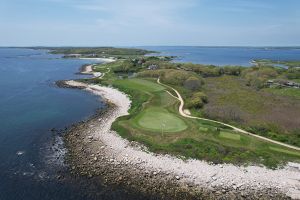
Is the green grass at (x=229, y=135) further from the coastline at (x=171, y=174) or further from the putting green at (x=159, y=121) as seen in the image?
the coastline at (x=171, y=174)

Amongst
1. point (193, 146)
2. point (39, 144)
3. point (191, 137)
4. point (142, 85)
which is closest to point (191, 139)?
point (191, 137)

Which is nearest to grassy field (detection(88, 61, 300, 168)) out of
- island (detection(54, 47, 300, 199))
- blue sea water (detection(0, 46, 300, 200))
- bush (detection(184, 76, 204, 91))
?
island (detection(54, 47, 300, 199))

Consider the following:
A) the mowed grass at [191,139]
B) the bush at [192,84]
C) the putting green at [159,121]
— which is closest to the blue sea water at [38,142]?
the mowed grass at [191,139]

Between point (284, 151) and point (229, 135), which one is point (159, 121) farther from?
point (284, 151)

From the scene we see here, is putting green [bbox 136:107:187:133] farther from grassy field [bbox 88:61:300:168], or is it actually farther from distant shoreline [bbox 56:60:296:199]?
distant shoreline [bbox 56:60:296:199]

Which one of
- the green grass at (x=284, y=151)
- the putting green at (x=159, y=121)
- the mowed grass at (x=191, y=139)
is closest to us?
the mowed grass at (x=191, y=139)

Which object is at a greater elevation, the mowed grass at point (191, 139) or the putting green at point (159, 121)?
the putting green at point (159, 121)
